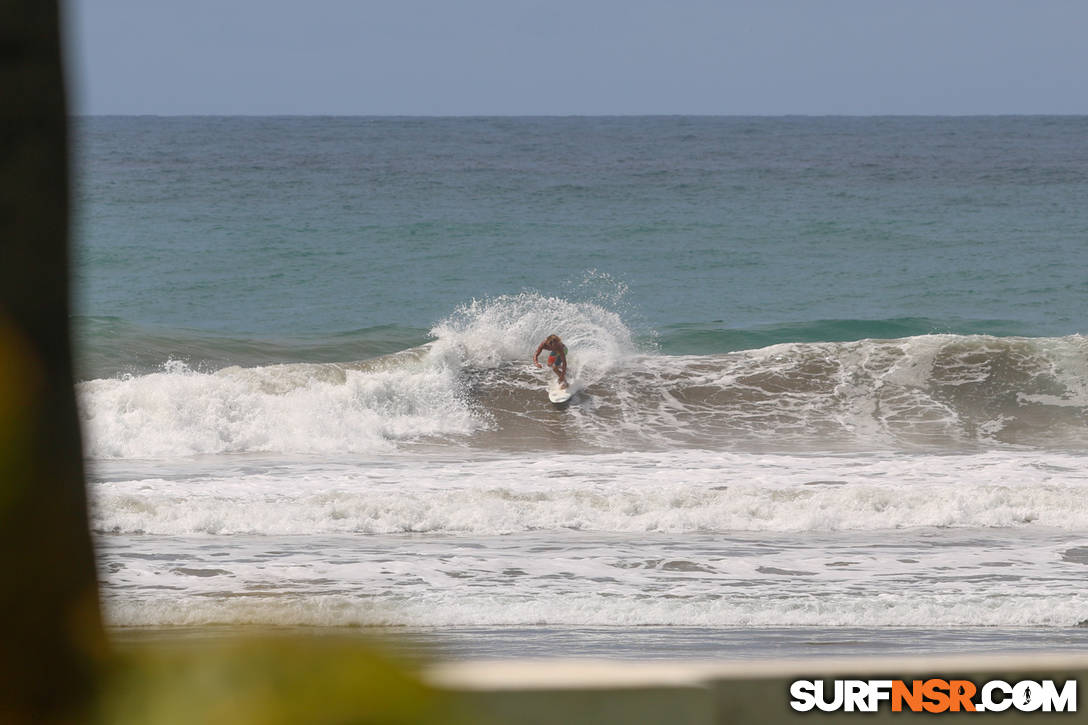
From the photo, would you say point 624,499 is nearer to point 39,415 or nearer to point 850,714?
point 850,714

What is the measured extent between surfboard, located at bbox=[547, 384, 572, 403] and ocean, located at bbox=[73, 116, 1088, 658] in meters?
0.30

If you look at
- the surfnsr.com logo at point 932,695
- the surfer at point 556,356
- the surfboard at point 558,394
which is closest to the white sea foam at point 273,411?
the surfboard at point 558,394

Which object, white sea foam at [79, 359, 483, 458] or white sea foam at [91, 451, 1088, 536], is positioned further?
white sea foam at [79, 359, 483, 458]

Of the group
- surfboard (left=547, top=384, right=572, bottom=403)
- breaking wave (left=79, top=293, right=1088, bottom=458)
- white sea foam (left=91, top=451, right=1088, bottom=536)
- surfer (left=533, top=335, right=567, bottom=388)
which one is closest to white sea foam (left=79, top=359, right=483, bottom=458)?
breaking wave (left=79, top=293, right=1088, bottom=458)

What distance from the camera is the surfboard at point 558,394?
1811 centimetres

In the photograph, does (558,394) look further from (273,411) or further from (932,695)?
(932,695)

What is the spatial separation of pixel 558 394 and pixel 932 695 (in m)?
16.5

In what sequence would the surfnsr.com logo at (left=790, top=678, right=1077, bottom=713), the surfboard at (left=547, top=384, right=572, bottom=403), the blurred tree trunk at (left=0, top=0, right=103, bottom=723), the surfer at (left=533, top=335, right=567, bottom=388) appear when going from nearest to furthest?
the blurred tree trunk at (left=0, top=0, right=103, bottom=723)
the surfnsr.com logo at (left=790, top=678, right=1077, bottom=713)
the surfboard at (left=547, top=384, right=572, bottom=403)
the surfer at (left=533, top=335, right=567, bottom=388)

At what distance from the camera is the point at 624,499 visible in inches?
442

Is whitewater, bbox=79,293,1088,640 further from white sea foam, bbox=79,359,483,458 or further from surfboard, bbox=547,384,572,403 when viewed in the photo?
surfboard, bbox=547,384,572,403

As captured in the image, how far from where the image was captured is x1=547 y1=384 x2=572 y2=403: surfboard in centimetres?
1811

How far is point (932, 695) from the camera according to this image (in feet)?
5.47

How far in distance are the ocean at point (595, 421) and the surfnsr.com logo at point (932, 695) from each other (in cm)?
76

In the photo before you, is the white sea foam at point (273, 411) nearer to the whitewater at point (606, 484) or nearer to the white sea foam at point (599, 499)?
the whitewater at point (606, 484)
